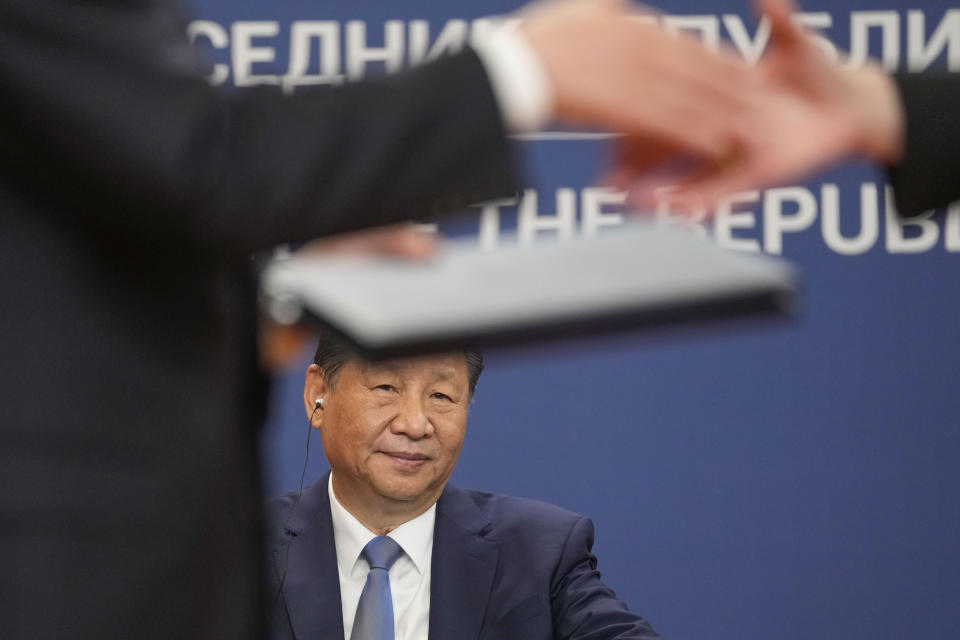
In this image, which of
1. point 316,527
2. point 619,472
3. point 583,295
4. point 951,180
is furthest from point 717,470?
point 583,295

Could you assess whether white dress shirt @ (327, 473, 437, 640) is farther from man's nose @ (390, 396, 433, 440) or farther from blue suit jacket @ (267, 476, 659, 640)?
man's nose @ (390, 396, 433, 440)

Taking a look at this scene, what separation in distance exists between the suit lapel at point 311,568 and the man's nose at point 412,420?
151 millimetres

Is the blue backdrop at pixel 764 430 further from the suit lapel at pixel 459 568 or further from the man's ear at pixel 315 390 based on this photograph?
the suit lapel at pixel 459 568

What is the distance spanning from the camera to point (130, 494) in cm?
65

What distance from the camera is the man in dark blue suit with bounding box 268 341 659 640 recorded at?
205cm

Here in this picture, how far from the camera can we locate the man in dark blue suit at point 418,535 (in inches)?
80.9

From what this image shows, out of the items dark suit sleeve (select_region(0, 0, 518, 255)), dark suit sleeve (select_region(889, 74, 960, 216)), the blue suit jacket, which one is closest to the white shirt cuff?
dark suit sleeve (select_region(0, 0, 518, 255))

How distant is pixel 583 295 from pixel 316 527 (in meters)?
1.60

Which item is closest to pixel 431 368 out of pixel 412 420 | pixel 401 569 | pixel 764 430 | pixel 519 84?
pixel 412 420

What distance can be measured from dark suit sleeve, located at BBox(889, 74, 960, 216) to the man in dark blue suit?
1295 millimetres

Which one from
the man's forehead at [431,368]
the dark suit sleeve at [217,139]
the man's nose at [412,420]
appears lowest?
the man's nose at [412,420]

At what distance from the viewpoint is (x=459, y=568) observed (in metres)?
2.11

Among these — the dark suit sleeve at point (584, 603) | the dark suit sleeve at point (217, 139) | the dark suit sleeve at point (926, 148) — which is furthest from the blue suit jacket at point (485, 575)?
the dark suit sleeve at point (217, 139)

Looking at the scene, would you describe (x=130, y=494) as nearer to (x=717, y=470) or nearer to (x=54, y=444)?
(x=54, y=444)
